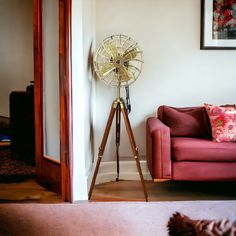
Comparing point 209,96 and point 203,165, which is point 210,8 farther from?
point 203,165

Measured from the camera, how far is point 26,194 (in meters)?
3.24

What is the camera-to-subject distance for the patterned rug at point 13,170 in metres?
3.72

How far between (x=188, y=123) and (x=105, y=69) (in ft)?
3.21

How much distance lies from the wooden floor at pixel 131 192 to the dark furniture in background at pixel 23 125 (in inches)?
29.5

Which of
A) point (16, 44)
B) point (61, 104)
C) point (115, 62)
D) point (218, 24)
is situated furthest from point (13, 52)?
point (218, 24)

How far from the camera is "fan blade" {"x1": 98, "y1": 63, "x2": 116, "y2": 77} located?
3334mm

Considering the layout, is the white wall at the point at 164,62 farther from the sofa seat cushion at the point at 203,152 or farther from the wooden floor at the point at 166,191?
the sofa seat cushion at the point at 203,152

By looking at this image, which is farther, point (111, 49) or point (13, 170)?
point (13, 170)

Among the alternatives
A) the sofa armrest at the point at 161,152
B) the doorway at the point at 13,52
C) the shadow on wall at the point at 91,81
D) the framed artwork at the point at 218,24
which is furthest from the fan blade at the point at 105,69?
the doorway at the point at 13,52

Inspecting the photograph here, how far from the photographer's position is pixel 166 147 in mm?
3053

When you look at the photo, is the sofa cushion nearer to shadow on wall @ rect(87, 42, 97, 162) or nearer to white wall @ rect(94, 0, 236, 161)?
white wall @ rect(94, 0, 236, 161)

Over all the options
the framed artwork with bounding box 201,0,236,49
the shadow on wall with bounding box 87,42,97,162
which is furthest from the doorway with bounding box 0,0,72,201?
the framed artwork with bounding box 201,0,236,49

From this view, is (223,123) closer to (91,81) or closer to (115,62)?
(115,62)

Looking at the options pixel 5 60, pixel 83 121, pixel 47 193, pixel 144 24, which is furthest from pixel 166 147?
pixel 5 60
